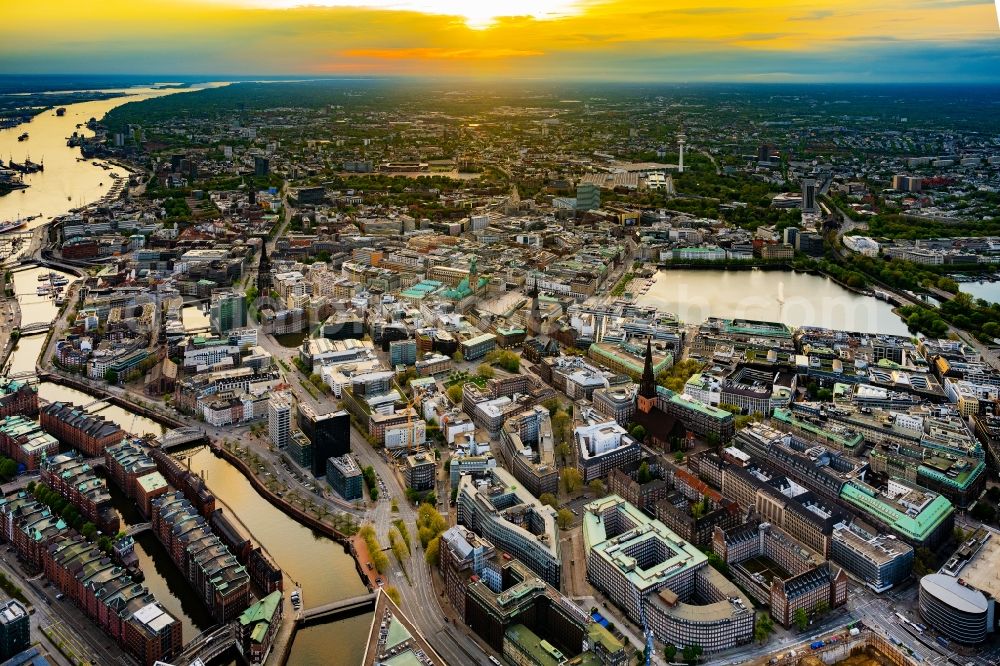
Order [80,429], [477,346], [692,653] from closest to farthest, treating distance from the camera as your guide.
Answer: [692,653] → [80,429] → [477,346]

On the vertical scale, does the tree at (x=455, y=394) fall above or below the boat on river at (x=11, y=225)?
below

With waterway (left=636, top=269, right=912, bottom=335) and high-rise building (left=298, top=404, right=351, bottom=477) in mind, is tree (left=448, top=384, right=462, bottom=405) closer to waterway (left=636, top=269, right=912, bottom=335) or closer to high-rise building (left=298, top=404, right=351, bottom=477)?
high-rise building (left=298, top=404, right=351, bottom=477)

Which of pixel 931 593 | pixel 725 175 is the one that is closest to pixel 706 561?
pixel 931 593

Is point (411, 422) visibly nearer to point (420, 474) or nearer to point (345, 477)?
point (420, 474)

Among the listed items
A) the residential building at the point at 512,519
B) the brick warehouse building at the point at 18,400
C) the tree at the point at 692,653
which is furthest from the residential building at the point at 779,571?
the brick warehouse building at the point at 18,400

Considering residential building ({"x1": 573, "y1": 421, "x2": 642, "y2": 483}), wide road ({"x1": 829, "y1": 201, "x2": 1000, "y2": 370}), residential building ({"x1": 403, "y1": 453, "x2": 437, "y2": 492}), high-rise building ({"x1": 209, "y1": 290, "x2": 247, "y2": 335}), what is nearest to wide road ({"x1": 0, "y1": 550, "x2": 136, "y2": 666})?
residential building ({"x1": 403, "y1": 453, "x2": 437, "y2": 492})

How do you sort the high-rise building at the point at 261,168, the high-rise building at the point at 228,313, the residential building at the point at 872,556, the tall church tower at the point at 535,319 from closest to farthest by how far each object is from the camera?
the residential building at the point at 872,556 → the high-rise building at the point at 228,313 → the tall church tower at the point at 535,319 → the high-rise building at the point at 261,168

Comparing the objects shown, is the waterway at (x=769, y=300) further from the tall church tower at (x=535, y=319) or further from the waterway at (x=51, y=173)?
the waterway at (x=51, y=173)

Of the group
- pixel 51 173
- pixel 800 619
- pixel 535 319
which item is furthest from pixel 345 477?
pixel 51 173
